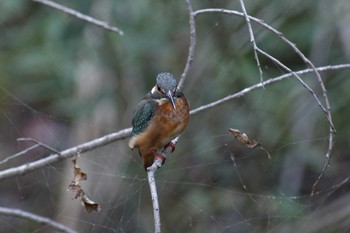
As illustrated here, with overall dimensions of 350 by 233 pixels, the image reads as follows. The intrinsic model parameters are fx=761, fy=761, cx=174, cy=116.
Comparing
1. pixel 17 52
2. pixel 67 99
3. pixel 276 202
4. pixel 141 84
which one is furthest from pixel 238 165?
pixel 17 52

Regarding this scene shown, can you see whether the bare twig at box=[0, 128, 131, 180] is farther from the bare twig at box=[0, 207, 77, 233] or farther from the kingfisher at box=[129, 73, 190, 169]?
the bare twig at box=[0, 207, 77, 233]

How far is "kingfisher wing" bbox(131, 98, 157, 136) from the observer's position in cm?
317

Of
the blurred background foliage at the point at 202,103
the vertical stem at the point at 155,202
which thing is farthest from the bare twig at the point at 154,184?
the blurred background foliage at the point at 202,103

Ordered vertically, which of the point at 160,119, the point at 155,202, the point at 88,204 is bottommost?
the point at 155,202

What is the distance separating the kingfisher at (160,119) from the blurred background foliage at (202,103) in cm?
57

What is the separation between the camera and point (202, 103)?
444 centimetres

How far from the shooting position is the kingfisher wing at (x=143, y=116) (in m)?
3.17

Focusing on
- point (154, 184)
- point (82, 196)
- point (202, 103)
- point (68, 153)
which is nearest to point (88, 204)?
point (82, 196)

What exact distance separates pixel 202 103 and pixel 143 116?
1264 millimetres

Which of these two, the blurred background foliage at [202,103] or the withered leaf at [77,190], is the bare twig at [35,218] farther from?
the blurred background foliage at [202,103]

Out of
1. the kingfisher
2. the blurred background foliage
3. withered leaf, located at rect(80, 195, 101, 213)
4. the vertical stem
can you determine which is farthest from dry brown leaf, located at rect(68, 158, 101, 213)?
the blurred background foliage

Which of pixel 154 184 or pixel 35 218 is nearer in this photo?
pixel 35 218

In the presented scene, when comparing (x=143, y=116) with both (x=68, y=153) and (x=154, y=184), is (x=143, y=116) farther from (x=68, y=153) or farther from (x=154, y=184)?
(x=154, y=184)

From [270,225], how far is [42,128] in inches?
97.2
